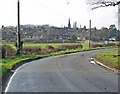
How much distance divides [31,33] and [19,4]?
328 ft

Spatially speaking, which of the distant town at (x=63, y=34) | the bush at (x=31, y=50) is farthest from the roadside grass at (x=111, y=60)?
the distant town at (x=63, y=34)

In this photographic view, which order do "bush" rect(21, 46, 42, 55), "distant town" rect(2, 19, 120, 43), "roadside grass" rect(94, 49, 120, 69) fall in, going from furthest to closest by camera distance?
"distant town" rect(2, 19, 120, 43), "bush" rect(21, 46, 42, 55), "roadside grass" rect(94, 49, 120, 69)

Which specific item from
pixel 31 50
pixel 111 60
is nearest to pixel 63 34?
pixel 31 50

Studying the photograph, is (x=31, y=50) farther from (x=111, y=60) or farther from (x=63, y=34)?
(x=63, y=34)

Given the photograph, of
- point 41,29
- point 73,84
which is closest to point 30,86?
point 73,84

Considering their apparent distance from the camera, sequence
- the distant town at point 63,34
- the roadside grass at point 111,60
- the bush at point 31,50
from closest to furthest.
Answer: the roadside grass at point 111,60, the bush at point 31,50, the distant town at point 63,34

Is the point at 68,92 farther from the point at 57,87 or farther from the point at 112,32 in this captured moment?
the point at 112,32

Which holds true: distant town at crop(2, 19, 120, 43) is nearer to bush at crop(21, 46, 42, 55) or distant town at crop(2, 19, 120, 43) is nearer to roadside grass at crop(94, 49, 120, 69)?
bush at crop(21, 46, 42, 55)

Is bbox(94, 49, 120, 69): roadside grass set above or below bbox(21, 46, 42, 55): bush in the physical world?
above

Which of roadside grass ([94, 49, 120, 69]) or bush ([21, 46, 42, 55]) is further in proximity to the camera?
bush ([21, 46, 42, 55])

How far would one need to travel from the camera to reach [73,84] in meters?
15.4

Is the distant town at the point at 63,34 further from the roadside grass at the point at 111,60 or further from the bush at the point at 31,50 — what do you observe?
the roadside grass at the point at 111,60

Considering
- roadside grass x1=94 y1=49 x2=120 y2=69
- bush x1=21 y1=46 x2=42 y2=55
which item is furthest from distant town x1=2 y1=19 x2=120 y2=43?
roadside grass x1=94 y1=49 x2=120 y2=69

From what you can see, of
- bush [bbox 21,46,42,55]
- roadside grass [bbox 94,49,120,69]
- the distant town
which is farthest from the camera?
the distant town
